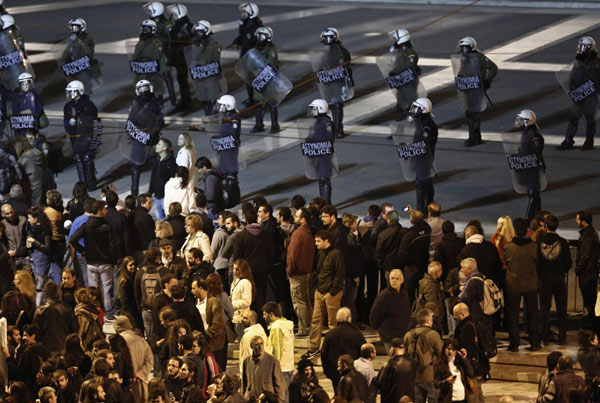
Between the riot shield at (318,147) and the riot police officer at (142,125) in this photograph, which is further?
the riot police officer at (142,125)

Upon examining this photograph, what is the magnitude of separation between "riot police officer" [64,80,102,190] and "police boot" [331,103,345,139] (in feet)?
13.1

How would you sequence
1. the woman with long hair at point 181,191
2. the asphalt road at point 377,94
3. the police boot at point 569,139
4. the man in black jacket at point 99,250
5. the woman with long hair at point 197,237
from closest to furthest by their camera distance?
the woman with long hair at point 197,237 < the man in black jacket at point 99,250 < the woman with long hair at point 181,191 < the asphalt road at point 377,94 < the police boot at point 569,139

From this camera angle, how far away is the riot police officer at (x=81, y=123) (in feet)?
79.6

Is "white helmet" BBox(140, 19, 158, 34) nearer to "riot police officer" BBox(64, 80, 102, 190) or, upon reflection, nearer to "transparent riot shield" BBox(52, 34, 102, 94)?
"transparent riot shield" BBox(52, 34, 102, 94)

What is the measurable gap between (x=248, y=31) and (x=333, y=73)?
2617 millimetres

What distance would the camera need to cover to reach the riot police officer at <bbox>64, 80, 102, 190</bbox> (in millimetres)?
24250

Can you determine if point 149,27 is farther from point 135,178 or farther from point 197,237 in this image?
point 197,237

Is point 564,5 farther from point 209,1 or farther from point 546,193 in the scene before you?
point 546,193

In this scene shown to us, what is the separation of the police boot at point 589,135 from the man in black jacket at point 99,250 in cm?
902

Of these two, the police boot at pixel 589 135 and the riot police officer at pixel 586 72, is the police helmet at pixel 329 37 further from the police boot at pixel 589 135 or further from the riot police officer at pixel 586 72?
the police boot at pixel 589 135

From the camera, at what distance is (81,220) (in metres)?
19.3

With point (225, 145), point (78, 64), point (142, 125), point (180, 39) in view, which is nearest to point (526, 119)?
point (225, 145)

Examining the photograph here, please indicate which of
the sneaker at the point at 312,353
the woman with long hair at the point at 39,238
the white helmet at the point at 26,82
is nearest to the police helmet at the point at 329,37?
the white helmet at the point at 26,82

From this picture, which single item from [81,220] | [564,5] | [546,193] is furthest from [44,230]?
[564,5]
